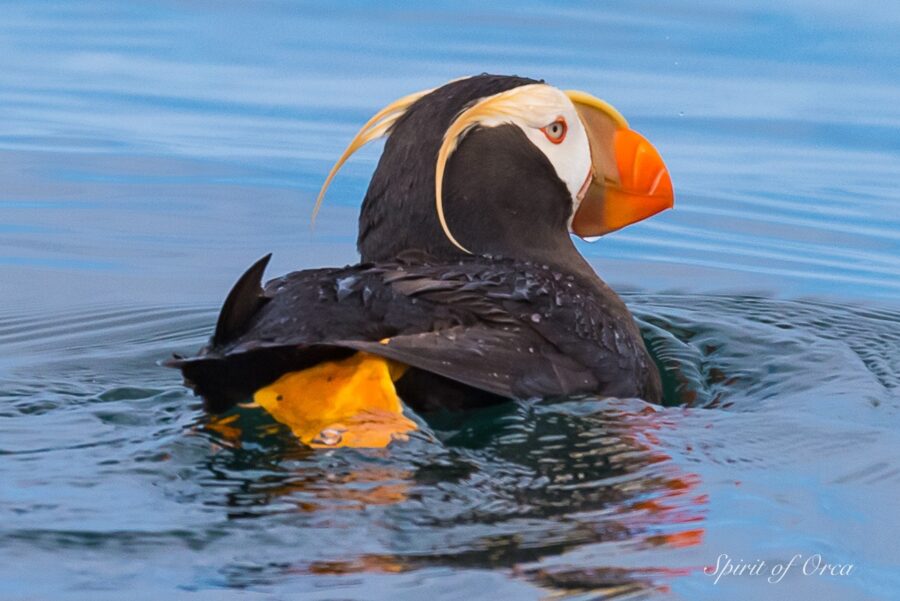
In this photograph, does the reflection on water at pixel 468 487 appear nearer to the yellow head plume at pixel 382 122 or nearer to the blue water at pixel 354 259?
the blue water at pixel 354 259

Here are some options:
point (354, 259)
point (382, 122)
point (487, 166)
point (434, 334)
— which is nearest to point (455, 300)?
point (434, 334)

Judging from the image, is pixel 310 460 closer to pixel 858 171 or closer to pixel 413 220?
pixel 413 220

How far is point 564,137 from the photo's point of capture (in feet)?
16.8

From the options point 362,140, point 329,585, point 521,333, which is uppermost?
point 362,140

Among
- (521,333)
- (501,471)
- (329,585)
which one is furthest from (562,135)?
(329,585)

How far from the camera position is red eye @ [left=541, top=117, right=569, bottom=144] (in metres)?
5.06

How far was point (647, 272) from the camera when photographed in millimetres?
7402

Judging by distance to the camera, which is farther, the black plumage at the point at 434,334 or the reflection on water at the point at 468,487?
the black plumage at the point at 434,334

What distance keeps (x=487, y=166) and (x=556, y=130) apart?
0.28m

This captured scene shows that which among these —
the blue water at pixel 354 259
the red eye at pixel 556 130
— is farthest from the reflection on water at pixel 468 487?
the red eye at pixel 556 130

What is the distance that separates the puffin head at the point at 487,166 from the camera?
15.9 ft

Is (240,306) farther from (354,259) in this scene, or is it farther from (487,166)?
(354,259)

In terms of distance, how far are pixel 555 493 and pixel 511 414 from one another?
0.36 metres

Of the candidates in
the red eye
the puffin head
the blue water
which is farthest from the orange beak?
the blue water
